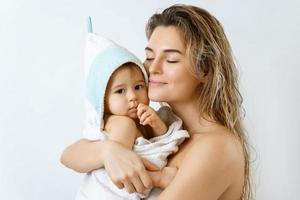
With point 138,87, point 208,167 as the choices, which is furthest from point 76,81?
point 208,167

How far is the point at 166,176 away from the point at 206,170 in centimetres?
11

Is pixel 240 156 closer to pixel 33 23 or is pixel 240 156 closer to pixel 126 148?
pixel 126 148

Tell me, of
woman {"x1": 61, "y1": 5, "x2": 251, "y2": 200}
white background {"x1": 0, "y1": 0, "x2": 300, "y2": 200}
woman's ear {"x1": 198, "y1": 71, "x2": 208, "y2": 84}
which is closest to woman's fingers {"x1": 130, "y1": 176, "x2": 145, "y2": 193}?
woman {"x1": 61, "y1": 5, "x2": 251, "y2": 200}

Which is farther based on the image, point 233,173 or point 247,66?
point 247,66

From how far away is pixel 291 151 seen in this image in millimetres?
1919

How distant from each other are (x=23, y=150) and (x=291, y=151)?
0.99 meters

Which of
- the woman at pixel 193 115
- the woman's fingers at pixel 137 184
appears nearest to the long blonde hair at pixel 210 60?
the woman at pixel 193 115

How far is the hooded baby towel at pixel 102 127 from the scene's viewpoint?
4.67 ft

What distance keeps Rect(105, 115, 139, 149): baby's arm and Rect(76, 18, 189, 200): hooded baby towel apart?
2cm

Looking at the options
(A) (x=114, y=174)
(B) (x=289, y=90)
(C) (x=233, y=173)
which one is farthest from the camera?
(B) (x=289, y=90)

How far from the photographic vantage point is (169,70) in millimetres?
1517

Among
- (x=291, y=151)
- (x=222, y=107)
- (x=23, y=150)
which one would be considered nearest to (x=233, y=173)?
(x=222, y=107)

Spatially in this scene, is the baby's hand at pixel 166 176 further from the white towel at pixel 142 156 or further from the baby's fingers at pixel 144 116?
the baby's fingers at pixel 144 116

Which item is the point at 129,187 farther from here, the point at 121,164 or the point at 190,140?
the point at 190,140
